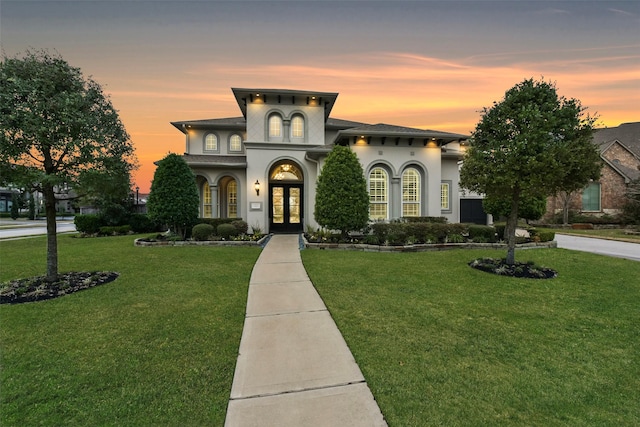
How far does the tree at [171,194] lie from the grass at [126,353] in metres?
5.94

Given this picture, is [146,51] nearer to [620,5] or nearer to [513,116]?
[513,116]

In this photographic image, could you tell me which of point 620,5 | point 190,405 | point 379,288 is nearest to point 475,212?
point 620,5

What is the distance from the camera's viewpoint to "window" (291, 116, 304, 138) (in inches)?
600

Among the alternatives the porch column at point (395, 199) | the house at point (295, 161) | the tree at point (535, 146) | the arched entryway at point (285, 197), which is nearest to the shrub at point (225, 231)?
the house at point (295, 161)

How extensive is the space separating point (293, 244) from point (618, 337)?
31.3ft

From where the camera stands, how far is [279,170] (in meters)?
15.8

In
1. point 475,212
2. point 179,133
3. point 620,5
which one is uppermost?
point 620,5

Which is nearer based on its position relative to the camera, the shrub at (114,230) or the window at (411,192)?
the window at (411,192)

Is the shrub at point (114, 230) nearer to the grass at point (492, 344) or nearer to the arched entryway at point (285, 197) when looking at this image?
the arched entryway at point (285, 197)

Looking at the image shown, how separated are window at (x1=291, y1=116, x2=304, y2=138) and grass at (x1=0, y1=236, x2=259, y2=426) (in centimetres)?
1068

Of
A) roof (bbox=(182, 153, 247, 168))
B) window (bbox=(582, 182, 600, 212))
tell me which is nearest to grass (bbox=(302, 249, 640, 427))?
roof (bbox=(182, 153, 247, 168))

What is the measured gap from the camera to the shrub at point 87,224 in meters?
15.6

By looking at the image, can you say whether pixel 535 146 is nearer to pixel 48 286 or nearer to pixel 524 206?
pixel 524 206

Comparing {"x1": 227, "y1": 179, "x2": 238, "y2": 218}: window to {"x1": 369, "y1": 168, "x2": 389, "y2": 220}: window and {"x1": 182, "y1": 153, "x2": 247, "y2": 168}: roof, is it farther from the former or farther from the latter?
{"x1": 369, "y1": 168, "x2": 389, "y2": 220}: window
